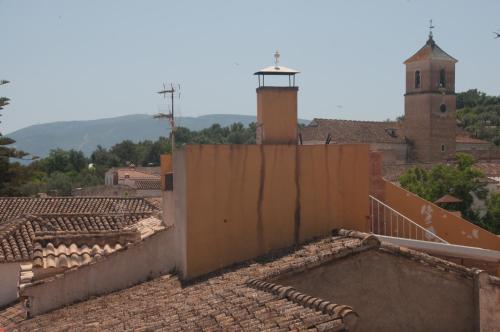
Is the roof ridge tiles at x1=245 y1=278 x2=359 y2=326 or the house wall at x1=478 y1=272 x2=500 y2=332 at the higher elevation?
the roof ridge tiles at x1=245 y1=278 x2=359 y2=326

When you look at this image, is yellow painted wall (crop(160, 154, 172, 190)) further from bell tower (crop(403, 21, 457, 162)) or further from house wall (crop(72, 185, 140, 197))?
bell tower (crop(403, 21, 457, 162))

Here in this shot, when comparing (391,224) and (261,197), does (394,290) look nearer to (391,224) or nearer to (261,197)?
(261,197)

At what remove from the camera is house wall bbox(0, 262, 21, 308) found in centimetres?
1683

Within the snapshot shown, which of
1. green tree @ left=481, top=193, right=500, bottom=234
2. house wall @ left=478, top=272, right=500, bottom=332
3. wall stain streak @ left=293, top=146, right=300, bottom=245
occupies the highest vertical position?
wall stain streak @ left=293, top=146, right=300, bottom=245

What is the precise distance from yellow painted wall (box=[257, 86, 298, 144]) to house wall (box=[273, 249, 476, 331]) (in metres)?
4.05

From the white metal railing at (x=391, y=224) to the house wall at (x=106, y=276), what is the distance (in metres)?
3.22

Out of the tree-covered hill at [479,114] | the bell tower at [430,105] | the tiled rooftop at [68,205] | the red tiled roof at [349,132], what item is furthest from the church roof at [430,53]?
the tiled rooftop at [68,205]

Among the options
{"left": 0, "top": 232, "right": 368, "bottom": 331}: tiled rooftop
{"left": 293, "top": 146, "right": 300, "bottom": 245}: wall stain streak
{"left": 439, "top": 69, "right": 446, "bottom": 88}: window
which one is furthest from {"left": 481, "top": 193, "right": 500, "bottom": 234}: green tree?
{"left": 439, "top": 69, "right": 446, "bottom": 88}: window

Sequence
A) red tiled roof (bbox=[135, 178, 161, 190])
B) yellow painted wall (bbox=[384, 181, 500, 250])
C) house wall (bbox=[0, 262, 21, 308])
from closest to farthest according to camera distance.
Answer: yellow painted wall (bbox=[384, 181, 500, 250]), house wall (bbox=[0, 262, 21, 308]), red tiled roof (bbox=[135, 178, 161, 190])

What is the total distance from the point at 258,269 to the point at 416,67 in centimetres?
6662

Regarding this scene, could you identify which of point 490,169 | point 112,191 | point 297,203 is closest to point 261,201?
point 297,203

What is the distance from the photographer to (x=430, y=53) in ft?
235

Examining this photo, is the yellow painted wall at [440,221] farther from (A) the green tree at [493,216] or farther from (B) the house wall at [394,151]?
(B) the house wall at [394,151]

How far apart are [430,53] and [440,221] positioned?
61958mm
